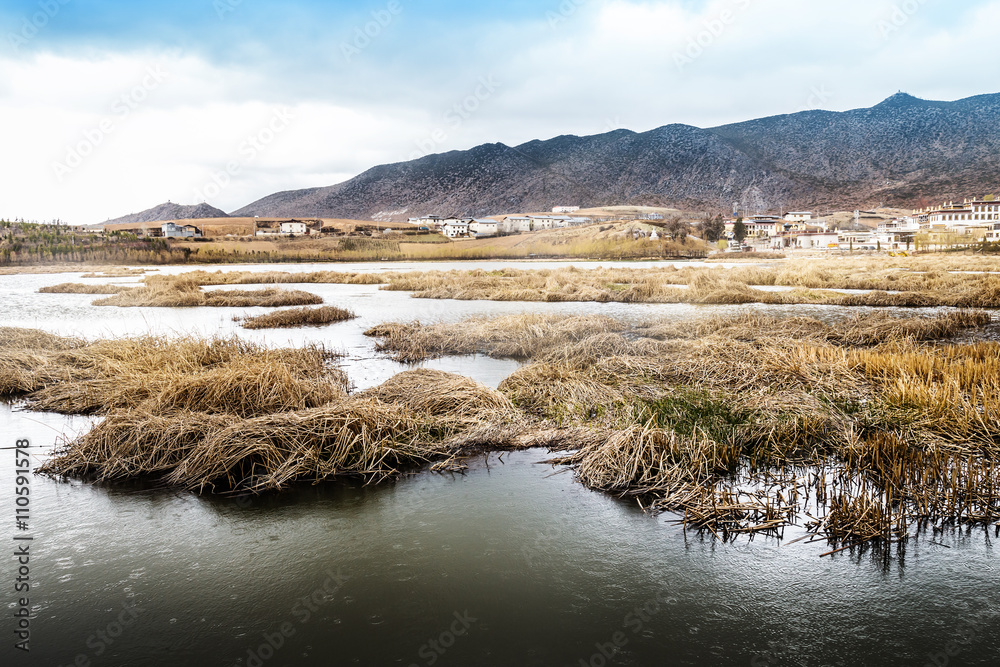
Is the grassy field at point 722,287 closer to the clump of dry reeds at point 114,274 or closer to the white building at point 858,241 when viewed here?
the clump of dry reeds at point 114,274

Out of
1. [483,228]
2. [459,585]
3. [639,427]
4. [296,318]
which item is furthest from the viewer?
[483,228]

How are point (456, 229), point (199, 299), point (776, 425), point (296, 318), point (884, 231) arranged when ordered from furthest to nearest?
point (456, 229) → point (884, 231) → point (199, 299) → point (296, 318) → point (776, 425)

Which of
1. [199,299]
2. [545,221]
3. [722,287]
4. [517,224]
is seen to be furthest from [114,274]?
[545,221]

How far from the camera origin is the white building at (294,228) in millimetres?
123375

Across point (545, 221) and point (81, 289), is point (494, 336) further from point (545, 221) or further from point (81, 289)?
point (545, 221)

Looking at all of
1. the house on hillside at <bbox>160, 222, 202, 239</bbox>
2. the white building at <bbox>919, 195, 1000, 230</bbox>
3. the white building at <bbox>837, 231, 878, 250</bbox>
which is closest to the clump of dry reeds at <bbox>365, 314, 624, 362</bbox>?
the white building at <bbox>837, 231, 878, 250</bbox>

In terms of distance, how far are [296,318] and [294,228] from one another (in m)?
113

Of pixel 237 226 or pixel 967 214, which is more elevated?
pixel 237 226

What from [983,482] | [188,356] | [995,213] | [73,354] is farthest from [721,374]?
[995,213]

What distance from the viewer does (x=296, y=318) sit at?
23.0 metres

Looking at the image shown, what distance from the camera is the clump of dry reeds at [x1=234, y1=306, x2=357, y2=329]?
22.2 metres

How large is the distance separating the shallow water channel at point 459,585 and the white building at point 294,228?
403 feet

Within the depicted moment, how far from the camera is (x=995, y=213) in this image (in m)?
116

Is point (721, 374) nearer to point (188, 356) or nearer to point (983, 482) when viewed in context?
point (983, 482)
